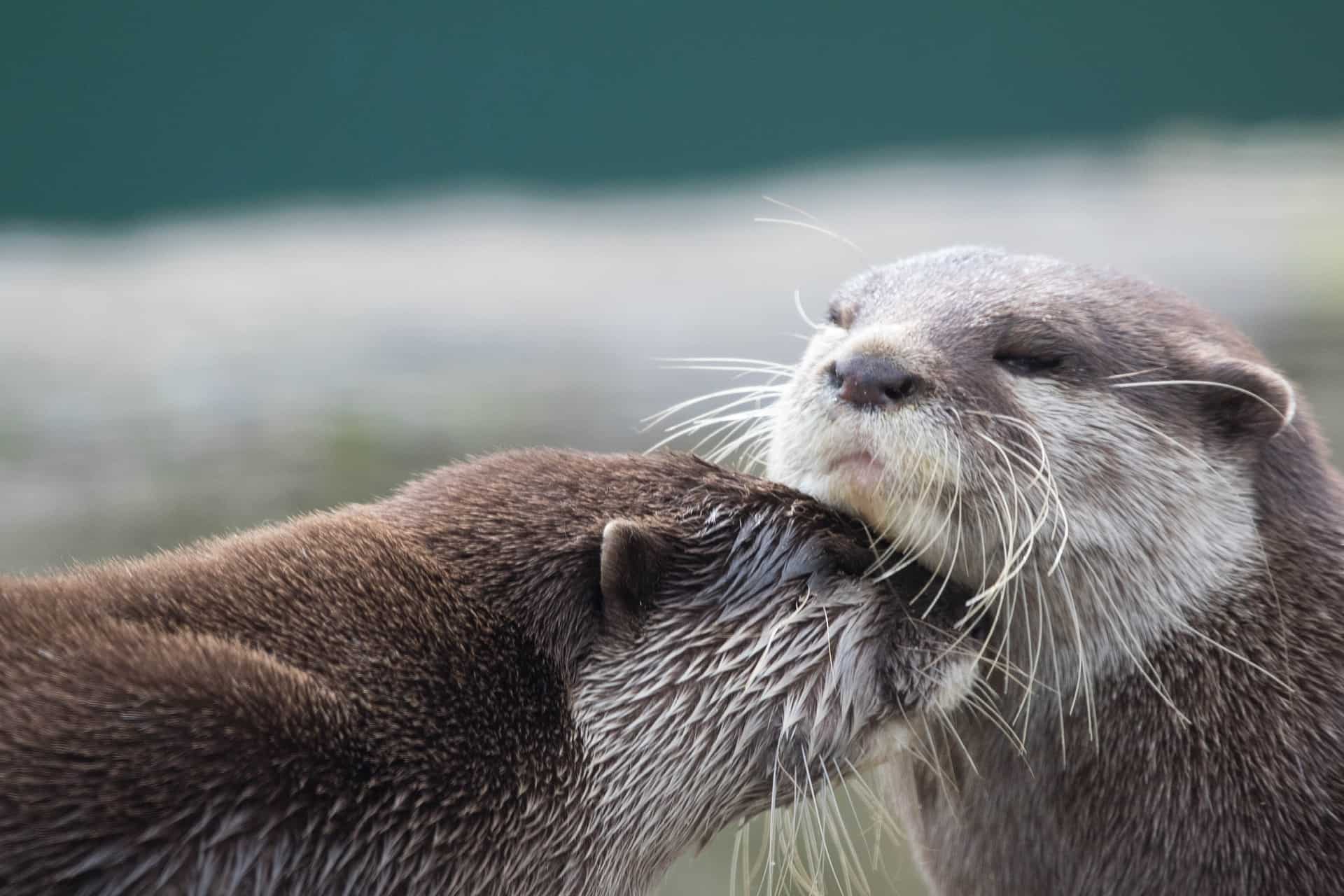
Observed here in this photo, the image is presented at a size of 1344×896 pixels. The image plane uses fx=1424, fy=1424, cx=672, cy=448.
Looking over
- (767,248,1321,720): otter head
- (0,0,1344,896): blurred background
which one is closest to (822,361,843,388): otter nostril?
(767,248,1321,720): otter head

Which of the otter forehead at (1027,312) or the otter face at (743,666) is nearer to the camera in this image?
the otter face at (743,666)

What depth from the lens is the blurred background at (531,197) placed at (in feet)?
22.9

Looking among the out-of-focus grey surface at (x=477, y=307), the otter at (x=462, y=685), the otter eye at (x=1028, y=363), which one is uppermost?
Answer: the otter eye at (x=1028, y=363)

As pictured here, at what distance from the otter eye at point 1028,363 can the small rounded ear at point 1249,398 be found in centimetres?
34

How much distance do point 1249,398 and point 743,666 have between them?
1.23 m

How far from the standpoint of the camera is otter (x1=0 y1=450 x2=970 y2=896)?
234 cm

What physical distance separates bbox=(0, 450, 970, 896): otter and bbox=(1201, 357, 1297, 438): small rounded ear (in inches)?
30.4

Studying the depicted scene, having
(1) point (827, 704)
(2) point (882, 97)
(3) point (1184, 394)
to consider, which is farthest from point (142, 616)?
(2) point (882, 97)

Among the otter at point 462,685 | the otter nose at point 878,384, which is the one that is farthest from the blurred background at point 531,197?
the otter nose at point 878,384

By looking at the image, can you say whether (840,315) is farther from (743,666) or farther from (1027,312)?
(743,666)

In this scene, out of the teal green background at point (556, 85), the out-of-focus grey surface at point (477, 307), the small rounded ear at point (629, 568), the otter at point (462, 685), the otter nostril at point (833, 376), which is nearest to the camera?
the otter at point (462, 685)

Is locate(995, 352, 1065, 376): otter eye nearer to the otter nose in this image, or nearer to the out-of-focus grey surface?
the otter nose

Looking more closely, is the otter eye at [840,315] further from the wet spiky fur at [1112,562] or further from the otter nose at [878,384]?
the otter nose at [878,384]

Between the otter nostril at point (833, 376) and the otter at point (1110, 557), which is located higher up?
the otter nostril at point (833, 376)
